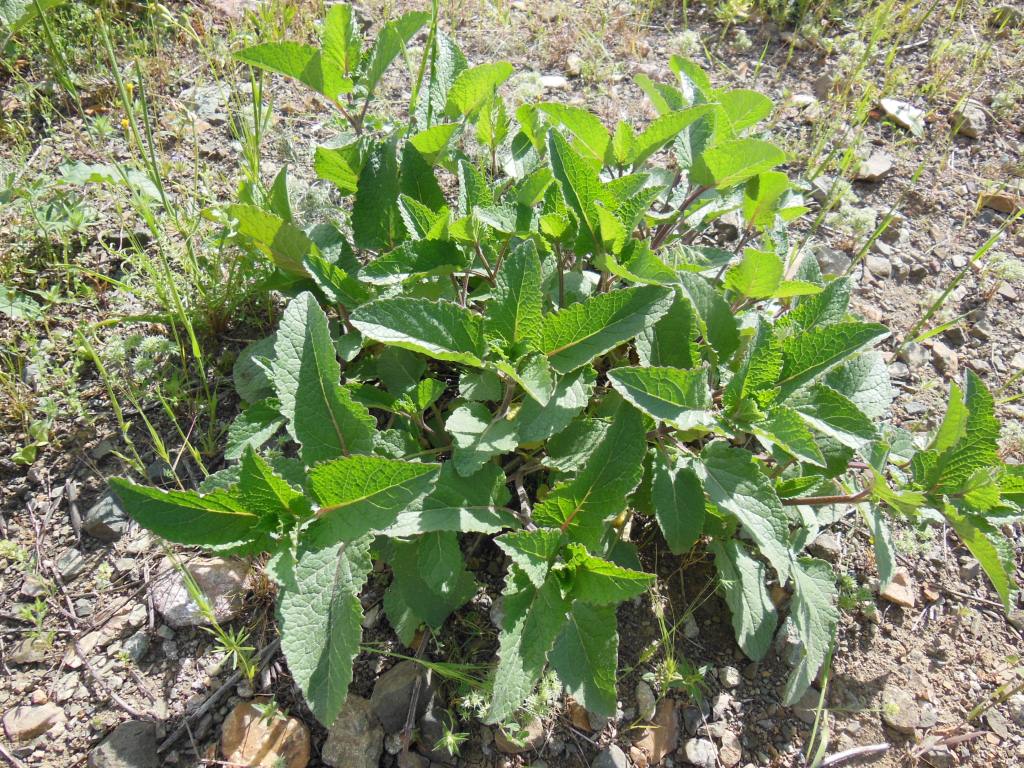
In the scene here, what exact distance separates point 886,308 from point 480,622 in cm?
238

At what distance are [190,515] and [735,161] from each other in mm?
1829

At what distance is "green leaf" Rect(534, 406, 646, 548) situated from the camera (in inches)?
75.9

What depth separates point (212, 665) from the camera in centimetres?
220

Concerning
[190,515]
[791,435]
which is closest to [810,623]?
[791,435]

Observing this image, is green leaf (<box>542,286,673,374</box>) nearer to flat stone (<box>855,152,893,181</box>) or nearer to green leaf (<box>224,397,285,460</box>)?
green leaf (<box>224,397,285,460</box>)

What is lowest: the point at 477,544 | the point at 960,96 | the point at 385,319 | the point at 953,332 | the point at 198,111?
the point at 953,332

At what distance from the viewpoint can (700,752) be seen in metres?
2.18

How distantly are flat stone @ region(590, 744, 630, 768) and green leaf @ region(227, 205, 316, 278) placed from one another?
5.84ft

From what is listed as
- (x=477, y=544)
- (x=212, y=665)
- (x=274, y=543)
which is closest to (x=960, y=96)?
(x=477, y=544)

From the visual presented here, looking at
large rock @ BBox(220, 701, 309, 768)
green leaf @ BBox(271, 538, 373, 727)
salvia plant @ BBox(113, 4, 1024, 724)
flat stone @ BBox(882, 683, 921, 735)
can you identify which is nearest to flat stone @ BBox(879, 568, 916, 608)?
flat stone @ BBox(882, 683, 921, 735)

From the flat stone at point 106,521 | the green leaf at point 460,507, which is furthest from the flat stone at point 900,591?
the flat stone at point 106,521

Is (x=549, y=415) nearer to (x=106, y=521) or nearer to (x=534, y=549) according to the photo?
(x=534, y=549)

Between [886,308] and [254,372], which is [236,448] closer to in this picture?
[254,372]

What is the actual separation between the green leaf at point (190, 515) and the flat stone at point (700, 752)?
1444mm
